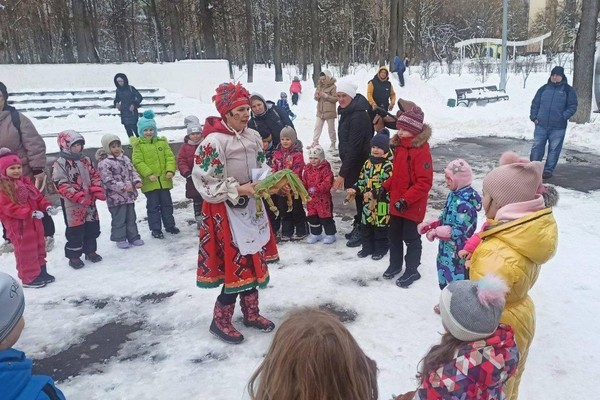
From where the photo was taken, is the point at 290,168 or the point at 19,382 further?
the point at 290,168

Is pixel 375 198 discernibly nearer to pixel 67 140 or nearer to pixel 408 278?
pixel 408 278

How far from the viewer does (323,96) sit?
11.4 m

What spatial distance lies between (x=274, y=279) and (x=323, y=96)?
24.2 ft

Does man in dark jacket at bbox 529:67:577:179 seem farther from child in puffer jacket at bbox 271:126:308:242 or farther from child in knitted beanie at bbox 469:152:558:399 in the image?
child in knitted beanie at bbox 469:152:558:399

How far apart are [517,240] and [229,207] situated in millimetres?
1989

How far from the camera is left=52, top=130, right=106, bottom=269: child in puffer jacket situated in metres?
5.13

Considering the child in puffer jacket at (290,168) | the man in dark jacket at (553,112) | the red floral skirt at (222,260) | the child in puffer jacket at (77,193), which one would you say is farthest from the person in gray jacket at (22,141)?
the man in dark jacket at (553,112)

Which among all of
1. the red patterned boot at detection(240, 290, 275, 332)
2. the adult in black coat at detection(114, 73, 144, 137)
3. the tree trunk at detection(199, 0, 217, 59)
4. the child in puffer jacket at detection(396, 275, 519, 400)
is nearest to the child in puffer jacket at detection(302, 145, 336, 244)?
the red patterned boot at detection(240, 290, 275, 332)

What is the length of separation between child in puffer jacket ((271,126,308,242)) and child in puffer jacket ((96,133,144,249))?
5.92ft

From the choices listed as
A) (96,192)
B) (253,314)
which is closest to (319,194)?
(253,314)

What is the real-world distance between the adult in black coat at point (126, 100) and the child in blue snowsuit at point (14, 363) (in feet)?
37.1

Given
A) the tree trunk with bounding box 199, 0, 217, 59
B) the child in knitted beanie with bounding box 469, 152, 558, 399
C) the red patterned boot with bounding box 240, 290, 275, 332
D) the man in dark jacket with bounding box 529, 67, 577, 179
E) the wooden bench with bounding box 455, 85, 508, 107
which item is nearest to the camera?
the child in knitted beanie with bounding box 469, 152, 558, 399

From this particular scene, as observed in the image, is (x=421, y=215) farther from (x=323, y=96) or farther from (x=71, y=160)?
(x=323, y=96)

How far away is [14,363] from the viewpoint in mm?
1635
